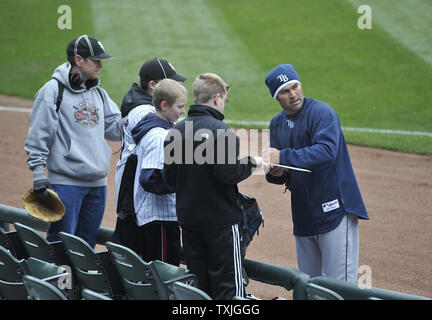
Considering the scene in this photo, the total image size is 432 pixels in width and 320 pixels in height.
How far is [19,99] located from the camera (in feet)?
41.8

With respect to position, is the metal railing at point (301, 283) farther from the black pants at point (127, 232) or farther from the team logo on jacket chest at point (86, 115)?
the team logo on jacket chest at point (86, 115)

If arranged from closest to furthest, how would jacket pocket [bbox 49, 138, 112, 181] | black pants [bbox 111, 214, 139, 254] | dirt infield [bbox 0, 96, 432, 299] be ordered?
black pants [bbox 111, 214, 139, 254] → jacket pocket [bbox 49, 138, 112, 181] → dirt infield [bbox 0, 96, 432, 299]

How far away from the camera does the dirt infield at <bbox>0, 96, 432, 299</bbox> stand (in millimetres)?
5585

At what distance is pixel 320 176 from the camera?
3.88m

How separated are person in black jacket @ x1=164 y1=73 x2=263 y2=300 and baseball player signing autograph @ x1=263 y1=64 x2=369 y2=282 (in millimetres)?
517

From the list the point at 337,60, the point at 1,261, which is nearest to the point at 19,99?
the point at 337,60

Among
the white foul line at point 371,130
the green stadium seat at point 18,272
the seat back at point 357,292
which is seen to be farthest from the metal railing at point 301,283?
the white foul line at point 371,130

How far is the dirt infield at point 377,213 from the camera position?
559 centimetres

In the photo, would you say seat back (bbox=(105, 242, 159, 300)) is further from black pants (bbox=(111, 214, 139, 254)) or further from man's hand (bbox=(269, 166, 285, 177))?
man's hand (bbox=(269, 166, 285, 177))

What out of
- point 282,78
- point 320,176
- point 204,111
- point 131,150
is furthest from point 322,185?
point 131,150

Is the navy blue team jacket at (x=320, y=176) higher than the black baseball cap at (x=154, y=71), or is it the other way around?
the black baseball cap at (x=154, y=71)

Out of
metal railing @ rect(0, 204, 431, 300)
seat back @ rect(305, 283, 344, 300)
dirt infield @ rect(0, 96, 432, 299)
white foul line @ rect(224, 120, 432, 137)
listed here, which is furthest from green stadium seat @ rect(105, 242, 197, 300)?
white foul line @ rect(224, 120, 432, 137)

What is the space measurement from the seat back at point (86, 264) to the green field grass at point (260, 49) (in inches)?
265
